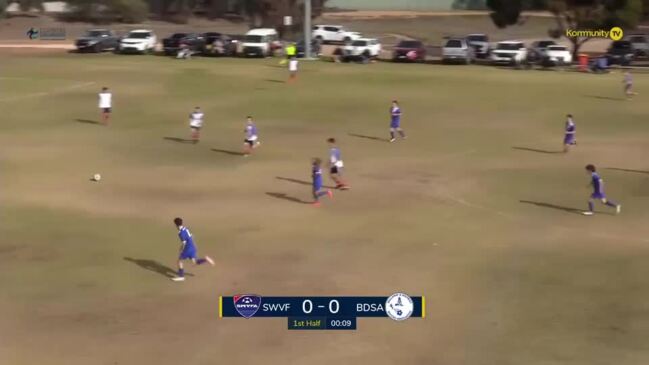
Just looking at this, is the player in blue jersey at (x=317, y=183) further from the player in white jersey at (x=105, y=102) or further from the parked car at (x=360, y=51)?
the parked car at (x=360, y=51)

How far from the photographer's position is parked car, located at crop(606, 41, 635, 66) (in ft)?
165

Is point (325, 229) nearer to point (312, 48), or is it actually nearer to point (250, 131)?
point (250, 131)

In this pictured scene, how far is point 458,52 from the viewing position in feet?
167

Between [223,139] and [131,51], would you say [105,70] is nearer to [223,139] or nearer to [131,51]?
[131,51]

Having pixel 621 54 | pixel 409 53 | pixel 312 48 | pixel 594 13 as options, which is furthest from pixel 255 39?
pixel 594 13

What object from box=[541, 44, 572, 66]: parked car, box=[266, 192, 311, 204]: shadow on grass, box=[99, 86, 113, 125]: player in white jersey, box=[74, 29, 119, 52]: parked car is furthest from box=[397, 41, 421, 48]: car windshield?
box=[266, 192, 311, 204]: shadow on grass

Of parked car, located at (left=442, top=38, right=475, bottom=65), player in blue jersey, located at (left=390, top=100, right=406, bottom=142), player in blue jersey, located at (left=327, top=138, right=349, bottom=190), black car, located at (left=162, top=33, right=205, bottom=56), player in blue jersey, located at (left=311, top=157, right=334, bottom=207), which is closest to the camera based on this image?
player in blue jersey, located at (left=311, top=157, right=334, bottom=207)

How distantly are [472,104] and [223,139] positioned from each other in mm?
12934

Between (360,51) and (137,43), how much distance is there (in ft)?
52.1

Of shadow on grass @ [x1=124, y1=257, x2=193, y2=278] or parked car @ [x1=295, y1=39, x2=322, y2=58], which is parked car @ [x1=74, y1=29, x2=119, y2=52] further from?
shadow on grass @ [x1=124, y1=257, x2=193, y2=278]

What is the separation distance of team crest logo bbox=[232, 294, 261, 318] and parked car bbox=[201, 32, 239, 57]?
135 feet

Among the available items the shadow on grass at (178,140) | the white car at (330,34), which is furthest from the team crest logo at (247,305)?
the white car at (330,34)

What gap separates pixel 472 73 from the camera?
147 ft

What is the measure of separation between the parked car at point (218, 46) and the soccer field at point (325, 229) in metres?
16.8
